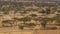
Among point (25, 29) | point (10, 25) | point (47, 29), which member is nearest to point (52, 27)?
point (47, 29)

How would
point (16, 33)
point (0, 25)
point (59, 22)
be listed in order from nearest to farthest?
point (16, 33), point (0, 25), point (59, 22)

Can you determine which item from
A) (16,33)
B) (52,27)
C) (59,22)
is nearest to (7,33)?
(16,33)

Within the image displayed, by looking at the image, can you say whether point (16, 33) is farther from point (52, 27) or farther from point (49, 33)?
point (52, 27)

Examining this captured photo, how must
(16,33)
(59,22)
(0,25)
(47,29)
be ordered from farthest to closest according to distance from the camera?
(59,22) < (0,25) < (47,29) < (16,33)

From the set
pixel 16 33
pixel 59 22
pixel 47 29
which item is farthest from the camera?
pixel 59 22

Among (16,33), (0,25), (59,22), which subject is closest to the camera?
(16,33)

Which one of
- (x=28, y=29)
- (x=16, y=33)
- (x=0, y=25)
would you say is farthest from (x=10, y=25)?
(x=16, y=33)

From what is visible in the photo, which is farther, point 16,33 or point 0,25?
point 0,25

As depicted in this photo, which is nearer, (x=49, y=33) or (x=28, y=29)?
(x=49, y=33)

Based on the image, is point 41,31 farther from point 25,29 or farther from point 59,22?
point 59,22
